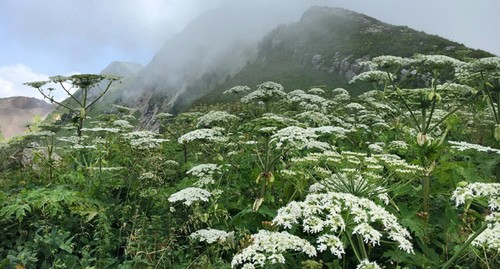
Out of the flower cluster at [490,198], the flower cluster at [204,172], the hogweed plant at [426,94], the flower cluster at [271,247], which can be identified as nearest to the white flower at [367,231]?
the flower cluster at [271,247]

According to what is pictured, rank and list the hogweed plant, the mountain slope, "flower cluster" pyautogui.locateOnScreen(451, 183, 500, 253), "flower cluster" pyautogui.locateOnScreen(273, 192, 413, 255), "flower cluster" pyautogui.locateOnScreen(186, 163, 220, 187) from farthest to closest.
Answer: the mountain slope, "flower cluster" pyautogui.locateOnScreen(186, 163, 220, 187), the hogweed plant, "flower cluster" pyautogui.locateOnScreen(273, 192, 413, 255), "flower cluster" pyautogui.locateOnScreen(451, 183, 500, 253)

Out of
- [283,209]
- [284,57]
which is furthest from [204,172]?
[284,57]

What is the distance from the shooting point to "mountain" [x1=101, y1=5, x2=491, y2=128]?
7256 cm

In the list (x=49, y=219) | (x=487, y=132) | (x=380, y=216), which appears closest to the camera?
(x=380, y=216)

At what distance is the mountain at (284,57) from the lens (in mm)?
72562

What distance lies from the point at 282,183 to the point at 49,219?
3580 mm

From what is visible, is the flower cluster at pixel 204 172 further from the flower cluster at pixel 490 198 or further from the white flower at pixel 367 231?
the flower cluster at pixel 490 198

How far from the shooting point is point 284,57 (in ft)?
345

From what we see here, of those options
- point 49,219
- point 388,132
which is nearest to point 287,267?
point 49,219

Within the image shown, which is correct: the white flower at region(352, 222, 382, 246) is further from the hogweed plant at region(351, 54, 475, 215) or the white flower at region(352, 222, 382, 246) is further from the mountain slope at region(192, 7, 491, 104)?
the mountain slope at region(192, 7, 491, 104)

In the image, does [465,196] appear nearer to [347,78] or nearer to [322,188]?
[322,188]

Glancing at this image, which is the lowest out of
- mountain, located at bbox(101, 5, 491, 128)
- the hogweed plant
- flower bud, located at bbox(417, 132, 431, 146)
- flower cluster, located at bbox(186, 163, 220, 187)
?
flower cluster, located at bbox(186, 163, 220, 187)

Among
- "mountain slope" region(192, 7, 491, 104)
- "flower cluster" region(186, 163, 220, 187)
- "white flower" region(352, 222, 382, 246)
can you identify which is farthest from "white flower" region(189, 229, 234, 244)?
"mountain slope" region(192, 7, 491, 104)

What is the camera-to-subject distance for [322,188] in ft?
15.8
